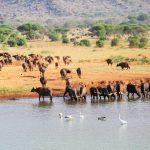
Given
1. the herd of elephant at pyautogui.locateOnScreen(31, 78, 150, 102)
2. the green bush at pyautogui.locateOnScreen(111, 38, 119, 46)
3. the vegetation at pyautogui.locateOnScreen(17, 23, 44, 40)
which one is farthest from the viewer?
the vegetation at pyautogui.locateOnScreen(17, 23, 44, 40)

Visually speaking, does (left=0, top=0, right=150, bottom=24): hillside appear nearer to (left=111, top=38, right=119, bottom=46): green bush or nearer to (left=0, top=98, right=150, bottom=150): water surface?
(left=111, top=38, right=119, bottom=46): green bush

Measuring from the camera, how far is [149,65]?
41688 mm

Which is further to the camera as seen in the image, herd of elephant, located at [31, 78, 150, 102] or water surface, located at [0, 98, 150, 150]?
herd of elephant, located at [31, 78, 150, 102]

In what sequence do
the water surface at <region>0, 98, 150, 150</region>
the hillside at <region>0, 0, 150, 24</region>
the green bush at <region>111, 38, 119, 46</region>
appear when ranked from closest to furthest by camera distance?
the water surface at <region>0, 98, 150, 150</region> → the green bush at <region>111, 38, 119, 46</region> → the hillside at <region>0, 0, 150, 24</region>

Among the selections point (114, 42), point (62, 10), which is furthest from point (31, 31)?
point (62, 10)

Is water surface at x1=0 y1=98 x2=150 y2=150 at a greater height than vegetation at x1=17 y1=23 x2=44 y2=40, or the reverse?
vegetation at x1=17 y1=23 x2=44 y2=40

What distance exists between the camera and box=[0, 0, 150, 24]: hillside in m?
155

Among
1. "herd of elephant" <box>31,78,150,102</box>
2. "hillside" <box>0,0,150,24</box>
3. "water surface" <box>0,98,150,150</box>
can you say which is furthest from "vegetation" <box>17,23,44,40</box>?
"hillside" <box>0,0,150,24</box>

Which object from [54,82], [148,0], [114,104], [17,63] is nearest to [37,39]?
[17,63]

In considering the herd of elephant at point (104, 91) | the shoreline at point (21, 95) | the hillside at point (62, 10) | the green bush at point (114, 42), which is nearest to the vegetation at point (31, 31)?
the green bush at point (114, 42)

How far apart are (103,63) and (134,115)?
19824 mm

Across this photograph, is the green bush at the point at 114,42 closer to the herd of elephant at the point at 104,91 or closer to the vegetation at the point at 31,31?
the vegetation at the point at 31,31

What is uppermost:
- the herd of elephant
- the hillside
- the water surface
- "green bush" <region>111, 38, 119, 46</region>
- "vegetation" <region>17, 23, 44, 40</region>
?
the hillside

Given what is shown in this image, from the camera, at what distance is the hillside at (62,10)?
Result: 15525 cm
